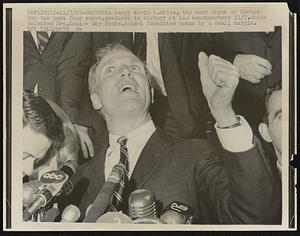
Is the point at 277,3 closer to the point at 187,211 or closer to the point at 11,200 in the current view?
the point at 187,211

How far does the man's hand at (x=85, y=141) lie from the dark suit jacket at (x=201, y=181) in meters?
0.01

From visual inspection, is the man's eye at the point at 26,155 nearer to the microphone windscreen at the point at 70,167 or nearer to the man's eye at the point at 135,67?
the microphone windscreen at the point at 70,167

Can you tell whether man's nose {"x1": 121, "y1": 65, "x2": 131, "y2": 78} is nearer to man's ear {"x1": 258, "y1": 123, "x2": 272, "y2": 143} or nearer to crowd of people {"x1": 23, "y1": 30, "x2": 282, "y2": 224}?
crowd of people {"x1": 23, "y1": 30, "x2": 282, "y2": 224}

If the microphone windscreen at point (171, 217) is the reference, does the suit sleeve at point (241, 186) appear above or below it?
above

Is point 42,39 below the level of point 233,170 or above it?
above

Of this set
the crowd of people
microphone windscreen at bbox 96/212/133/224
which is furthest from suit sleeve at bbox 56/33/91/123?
microphone windscreen at bbox 96/212/133/224

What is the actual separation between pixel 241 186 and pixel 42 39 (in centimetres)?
26

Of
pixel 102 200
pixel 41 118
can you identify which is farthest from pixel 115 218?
pixel 41 118

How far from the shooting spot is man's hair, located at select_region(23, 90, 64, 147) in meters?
0.46

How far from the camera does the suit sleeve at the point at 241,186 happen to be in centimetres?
46

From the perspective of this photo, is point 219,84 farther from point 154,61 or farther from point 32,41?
point 32,41

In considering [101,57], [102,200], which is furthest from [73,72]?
[102,200]

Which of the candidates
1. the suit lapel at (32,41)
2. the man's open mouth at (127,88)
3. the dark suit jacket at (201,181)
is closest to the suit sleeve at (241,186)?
the dark suit jacket at (201,181)

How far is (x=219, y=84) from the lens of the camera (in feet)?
1.52
